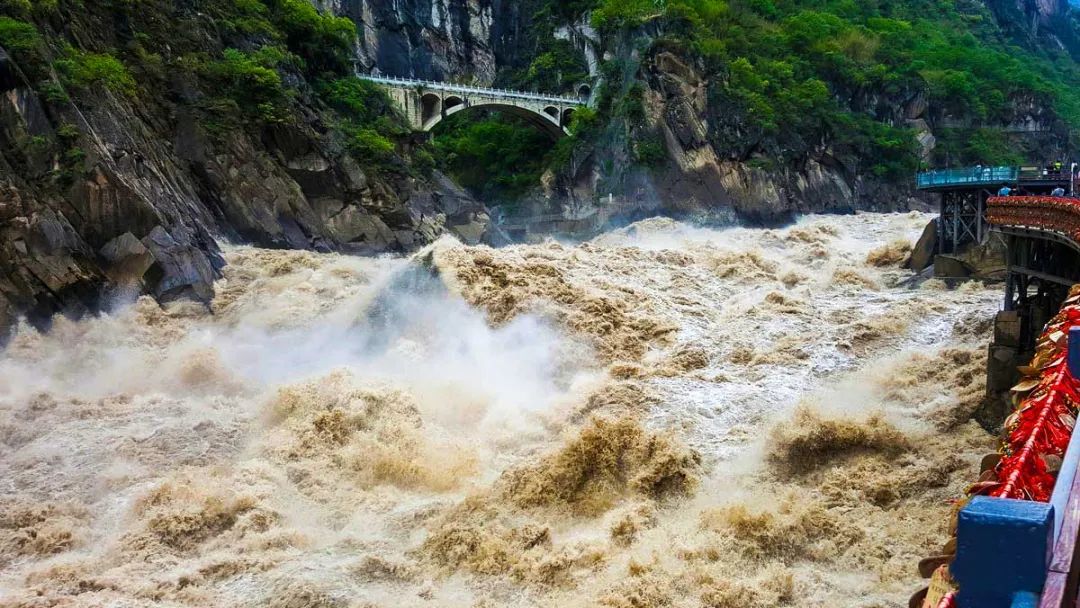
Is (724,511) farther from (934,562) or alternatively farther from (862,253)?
(862,253)

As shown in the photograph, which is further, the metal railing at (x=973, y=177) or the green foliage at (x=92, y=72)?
the metal railing at (x=973, y=177)

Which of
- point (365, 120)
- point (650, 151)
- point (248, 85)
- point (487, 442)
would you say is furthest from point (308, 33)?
point (487, 442)

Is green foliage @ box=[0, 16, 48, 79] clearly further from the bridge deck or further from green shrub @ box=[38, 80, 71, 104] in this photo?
the bridge deck

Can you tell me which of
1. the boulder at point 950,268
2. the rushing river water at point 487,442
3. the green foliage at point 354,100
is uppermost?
the green foliage at point 354,100

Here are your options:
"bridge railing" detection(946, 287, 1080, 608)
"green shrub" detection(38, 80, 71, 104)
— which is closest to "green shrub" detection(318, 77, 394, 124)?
"green shrub" detection(38, 80, 71, 104)

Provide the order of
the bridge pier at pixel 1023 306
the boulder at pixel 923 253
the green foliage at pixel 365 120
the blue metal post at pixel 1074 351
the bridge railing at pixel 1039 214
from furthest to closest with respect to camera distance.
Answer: the green foliage at pixel 365 120, the boulder at pixel 923 253, the bridge railing at pixel 1039 214, the bridge pier at pixel 1023 306, the blue metal post at pixel 1074 351

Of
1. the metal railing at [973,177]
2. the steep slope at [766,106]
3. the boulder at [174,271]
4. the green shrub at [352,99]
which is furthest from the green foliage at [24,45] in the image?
the steep slope at [766,106]

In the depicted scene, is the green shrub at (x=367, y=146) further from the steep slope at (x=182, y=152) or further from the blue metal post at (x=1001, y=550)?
the blue metal post at (x=1001, y=550)

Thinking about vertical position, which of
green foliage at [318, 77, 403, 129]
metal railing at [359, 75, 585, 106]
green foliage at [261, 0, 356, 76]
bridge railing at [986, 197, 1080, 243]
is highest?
green foliage at [261, 0, 356, 76]
